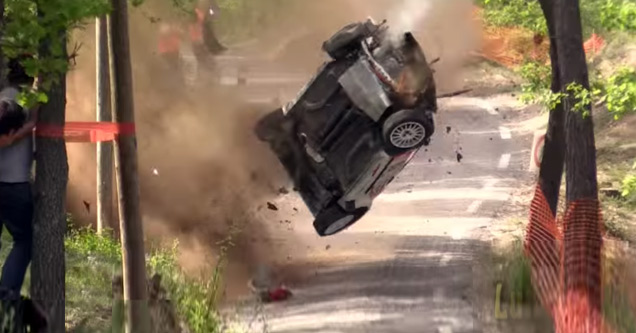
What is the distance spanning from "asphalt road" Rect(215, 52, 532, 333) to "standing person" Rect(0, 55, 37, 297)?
2.51 metres

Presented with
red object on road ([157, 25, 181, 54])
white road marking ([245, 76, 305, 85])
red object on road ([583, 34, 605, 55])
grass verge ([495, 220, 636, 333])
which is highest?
red object on road ([583, 34, 605, 55])

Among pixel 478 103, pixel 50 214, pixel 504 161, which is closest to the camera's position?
pixel 50 214

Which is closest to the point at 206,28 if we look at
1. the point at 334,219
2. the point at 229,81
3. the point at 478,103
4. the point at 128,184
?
the point at 229,81

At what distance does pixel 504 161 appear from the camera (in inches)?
699

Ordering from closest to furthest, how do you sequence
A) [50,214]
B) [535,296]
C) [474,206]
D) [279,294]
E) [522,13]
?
[50,214] < [535,296] < [279,294] < [522,13] < [474,206]

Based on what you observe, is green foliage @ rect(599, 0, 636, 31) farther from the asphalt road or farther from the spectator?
the spectator

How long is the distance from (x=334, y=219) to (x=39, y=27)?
17.0ft

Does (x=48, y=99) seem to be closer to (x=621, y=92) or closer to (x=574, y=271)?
(x=621, y=92)

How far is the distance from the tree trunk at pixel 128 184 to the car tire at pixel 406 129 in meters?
2.53

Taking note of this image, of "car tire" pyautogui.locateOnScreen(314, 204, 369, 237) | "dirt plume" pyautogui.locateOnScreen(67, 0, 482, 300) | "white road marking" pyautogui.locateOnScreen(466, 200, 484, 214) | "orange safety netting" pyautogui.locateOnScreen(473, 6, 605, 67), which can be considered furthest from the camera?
"white road marking" pyautogui.locateOnScreen(466, 200, 484, 214)

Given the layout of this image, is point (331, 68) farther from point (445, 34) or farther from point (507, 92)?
point (507, 92)

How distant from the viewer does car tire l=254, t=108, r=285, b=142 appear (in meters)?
10.3

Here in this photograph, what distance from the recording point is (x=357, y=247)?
11.8m

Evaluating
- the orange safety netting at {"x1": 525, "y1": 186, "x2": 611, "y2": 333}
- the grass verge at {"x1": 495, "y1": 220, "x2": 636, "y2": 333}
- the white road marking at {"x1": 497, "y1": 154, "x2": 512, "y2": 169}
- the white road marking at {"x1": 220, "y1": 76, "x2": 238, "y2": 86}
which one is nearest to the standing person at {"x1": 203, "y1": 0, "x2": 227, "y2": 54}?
the white road marking at {"x1": 220, "y1": 76, "x2": 238, "y2": 86}
